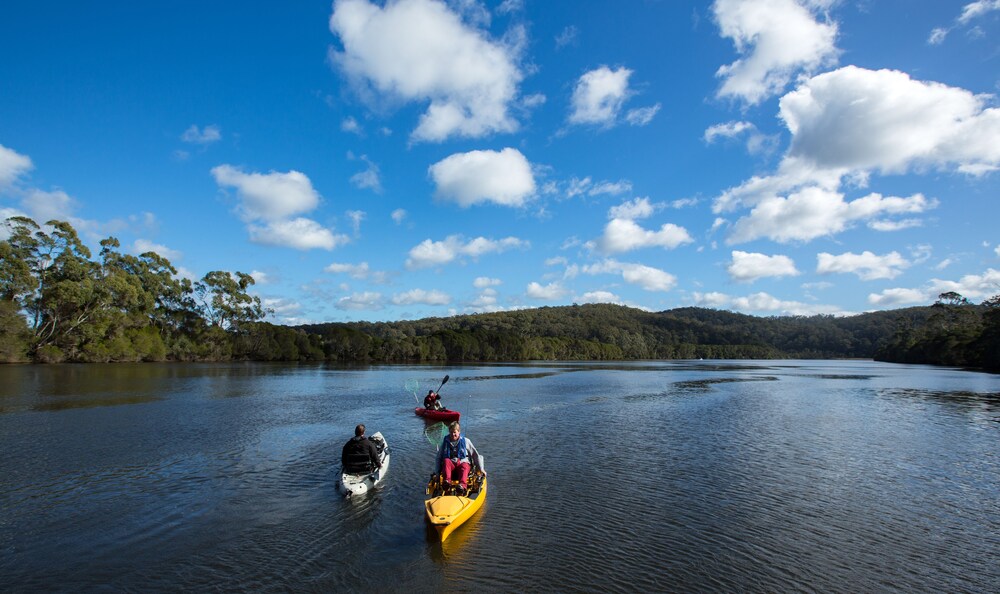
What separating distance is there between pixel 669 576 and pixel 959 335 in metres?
141

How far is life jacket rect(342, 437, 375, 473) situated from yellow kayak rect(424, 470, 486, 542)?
2913 millimetres

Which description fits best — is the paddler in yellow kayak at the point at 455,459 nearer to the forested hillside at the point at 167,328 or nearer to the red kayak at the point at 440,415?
the red kayak at the point at 440,415

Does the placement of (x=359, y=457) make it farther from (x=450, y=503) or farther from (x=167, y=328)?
(x=167, y=328)

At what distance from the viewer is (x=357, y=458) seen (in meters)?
15.3

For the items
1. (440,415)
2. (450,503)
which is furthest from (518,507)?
(440,415)

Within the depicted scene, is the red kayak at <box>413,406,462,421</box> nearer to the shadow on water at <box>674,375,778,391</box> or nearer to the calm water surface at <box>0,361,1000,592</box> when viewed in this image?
the calm water surface at <box>0,361,1000,592</box>

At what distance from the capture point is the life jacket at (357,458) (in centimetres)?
1526

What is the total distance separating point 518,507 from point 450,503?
3099 millimetres

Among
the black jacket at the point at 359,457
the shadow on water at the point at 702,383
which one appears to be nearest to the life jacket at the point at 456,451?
the black jacket at the point at 359,457

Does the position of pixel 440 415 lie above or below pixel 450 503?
below

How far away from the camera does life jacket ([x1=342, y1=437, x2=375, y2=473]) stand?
15258 millimetres

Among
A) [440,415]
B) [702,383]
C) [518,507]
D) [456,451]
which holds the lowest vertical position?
[702,383]

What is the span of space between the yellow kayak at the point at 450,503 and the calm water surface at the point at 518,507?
0.44 meters

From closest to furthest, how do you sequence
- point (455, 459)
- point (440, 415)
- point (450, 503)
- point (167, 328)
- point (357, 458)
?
1. point (450, 503)
2. point (455, 459)
3. point (357, 458)
4. point (440, 415)
5. point (167, 328)
